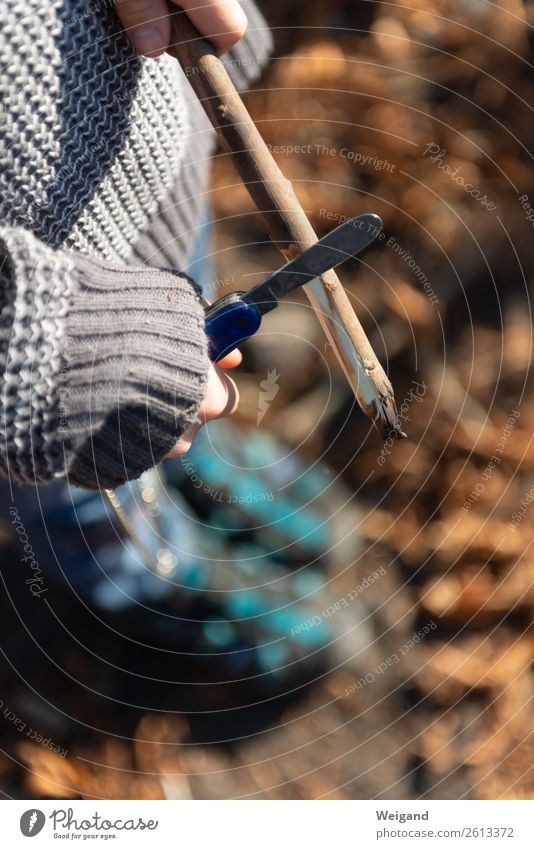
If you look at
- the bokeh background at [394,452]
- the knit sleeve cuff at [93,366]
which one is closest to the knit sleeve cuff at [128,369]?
the knit sleeve cuff at [93,366]

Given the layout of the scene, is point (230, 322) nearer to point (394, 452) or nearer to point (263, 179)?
point (263, 179)

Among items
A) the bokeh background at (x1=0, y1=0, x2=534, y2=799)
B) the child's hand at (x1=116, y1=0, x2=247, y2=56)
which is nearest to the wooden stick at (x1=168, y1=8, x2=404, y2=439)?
the child's hand at (x1=116, y1=0, x2=247, y2=56)

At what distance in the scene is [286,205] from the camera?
308 millimetres

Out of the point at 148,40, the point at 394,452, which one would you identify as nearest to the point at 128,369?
the point at 148,40

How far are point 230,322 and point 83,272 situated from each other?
0.07m

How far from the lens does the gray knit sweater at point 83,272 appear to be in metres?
0.27

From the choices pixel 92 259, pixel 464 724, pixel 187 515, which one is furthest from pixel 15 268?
pixel 464 724

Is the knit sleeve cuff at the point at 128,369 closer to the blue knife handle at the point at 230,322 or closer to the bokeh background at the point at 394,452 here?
the blue knife handle at the point at 230,322

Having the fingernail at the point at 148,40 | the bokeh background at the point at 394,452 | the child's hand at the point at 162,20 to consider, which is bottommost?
the bokeh background at the point at 394,452
